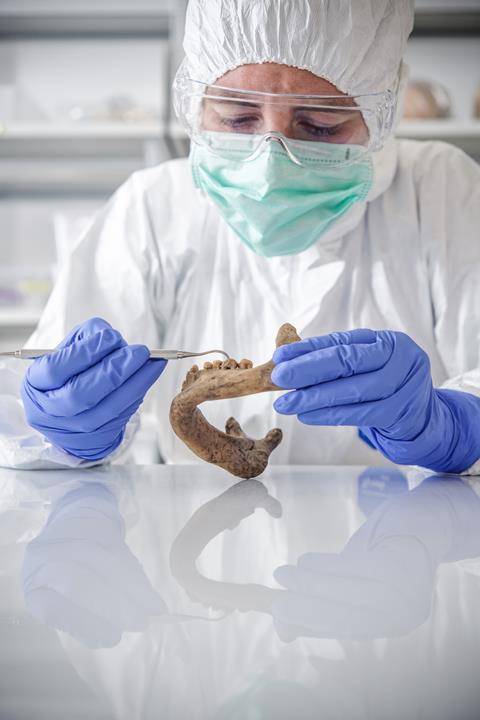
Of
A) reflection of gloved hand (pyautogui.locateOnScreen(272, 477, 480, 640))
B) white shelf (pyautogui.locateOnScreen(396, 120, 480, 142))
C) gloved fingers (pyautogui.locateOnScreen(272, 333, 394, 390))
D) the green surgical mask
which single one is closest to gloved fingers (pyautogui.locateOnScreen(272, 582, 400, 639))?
reflection of gloved hand (pyautogui.locateOnScreen(272, 477, 480, 640))

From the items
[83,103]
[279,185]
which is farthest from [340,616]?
[83,103]

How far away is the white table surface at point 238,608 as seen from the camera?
1.38 feet

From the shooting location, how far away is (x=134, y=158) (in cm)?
292

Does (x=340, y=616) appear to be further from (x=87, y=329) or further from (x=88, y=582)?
(x=87, y=329)

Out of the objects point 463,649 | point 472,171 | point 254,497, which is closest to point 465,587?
point 463,649

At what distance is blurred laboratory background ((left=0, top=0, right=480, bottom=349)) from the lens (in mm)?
2633

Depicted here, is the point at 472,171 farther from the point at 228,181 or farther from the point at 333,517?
→ the point at 333,517

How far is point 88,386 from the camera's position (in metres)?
1.04

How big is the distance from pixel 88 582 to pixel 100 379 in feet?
1.55

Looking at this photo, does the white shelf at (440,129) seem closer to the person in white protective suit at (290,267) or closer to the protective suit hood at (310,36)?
the person in white protective suit at (290,267)

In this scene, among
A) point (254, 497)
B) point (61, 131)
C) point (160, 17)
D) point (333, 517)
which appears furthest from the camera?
point (160, 17)

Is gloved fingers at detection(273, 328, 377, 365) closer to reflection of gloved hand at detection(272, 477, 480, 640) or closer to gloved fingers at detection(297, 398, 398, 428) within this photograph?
gloved fingers at detection(297, 398, 398, 428)

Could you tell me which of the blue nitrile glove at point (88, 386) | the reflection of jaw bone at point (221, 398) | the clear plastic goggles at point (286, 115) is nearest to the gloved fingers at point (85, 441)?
the blue nitrile glove at point (88, 386)

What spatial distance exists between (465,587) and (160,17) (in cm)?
279
